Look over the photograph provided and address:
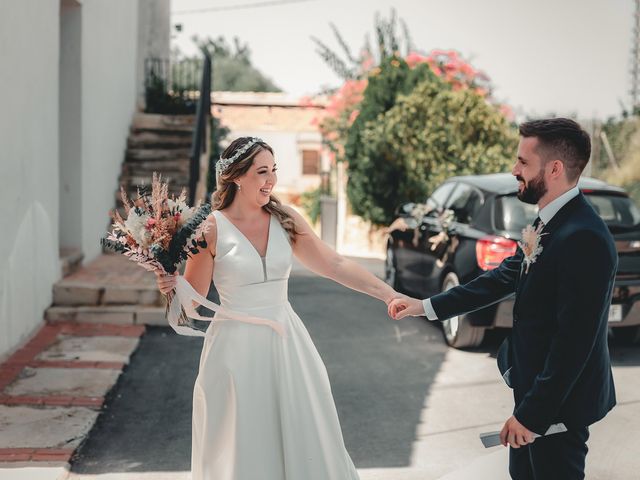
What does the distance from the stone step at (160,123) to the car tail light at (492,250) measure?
329 inches

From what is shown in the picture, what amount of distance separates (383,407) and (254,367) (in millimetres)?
2734

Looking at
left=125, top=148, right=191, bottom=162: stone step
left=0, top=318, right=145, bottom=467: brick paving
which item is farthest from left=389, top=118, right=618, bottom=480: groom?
left=125, top=148, right=191, bottom=162: stone step

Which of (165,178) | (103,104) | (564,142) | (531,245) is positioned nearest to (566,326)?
(531,245)

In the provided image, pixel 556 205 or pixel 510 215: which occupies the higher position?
pixel 556 205

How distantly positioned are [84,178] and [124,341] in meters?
3.40

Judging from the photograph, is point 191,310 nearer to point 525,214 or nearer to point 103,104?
point 525,214

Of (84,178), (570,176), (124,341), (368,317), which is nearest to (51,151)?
(84,178)

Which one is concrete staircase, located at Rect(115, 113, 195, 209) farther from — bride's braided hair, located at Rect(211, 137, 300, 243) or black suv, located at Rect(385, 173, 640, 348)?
bride's braided hair, located at Rect(211, 137, 300, 243)

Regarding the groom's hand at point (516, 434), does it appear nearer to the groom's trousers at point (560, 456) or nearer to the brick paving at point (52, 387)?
the groom's trousers at point (560, 456)

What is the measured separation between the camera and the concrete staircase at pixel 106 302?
8.41 m

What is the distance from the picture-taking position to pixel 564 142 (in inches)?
106

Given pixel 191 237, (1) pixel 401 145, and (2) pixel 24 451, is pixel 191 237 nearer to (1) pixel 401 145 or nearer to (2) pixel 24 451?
(2) pixel 24 451

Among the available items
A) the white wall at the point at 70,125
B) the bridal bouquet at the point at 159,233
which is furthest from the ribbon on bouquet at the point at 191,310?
the white wall at the point at 70,125

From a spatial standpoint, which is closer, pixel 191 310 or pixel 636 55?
pixel 191 310
